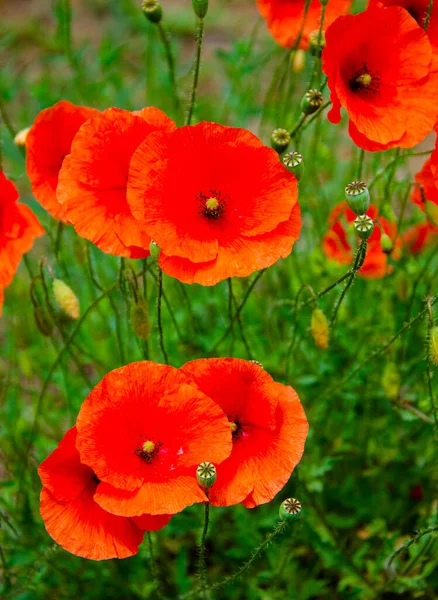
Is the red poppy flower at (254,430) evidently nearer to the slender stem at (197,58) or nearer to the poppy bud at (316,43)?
the slender stem at (197,58)

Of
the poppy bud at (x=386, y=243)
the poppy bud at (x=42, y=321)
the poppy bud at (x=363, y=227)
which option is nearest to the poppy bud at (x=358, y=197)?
the poppy bud at (x=363, y=227)

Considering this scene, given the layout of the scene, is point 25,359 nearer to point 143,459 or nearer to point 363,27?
point 143,459

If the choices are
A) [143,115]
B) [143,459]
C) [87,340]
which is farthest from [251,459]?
[87,340]

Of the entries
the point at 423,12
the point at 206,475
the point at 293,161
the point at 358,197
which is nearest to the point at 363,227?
the point at 358,197

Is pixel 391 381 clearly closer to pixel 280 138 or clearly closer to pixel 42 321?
pixel 280 138

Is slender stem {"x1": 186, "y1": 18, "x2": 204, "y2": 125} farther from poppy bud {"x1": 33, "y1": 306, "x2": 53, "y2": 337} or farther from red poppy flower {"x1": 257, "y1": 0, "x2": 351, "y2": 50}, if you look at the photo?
poppy bud {"x1": 33, "y1": 306, "x2": 53, "y2": 337}

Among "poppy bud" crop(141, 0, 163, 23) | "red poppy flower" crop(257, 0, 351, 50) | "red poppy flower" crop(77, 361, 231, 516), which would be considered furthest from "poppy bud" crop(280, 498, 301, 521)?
"red poppy flower" crop(257, 0, 351, 50)
